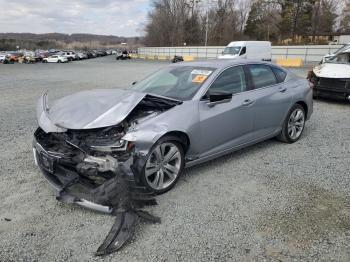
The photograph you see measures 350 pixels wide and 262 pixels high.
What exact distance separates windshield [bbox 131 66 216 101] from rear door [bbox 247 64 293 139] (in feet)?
2.85

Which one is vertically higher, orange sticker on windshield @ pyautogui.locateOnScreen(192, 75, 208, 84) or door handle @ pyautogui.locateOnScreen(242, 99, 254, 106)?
orange sticker on windshield @ pyautogui.locateOnScreen(192, 75, 208, 84)

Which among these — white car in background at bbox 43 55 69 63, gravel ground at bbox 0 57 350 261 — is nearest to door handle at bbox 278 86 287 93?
gravel ground at bbox 0 57 350 261

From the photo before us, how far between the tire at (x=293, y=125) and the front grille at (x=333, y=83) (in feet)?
12.2

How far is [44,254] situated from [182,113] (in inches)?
82.7

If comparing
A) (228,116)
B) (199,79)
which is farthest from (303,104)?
(199,79)

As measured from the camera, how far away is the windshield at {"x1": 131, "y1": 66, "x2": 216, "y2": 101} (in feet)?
14.5

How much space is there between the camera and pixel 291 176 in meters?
4.41

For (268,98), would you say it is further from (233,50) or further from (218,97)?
(233,50)

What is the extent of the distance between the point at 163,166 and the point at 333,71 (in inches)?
291

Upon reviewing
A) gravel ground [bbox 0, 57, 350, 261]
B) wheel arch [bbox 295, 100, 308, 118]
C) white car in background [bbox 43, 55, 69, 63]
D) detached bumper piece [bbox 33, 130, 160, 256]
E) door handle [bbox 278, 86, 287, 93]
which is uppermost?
door handle [bbox 278, 86, 287, 93]

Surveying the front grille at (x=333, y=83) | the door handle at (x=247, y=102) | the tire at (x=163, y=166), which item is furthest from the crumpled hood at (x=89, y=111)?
the front grille at (x=333, y=83)

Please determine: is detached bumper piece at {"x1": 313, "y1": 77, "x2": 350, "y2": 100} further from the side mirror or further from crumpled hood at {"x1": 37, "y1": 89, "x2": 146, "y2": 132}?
crumpled hood at {"x1": 37, "y1": 89, "x2": 146, "y2": 132}

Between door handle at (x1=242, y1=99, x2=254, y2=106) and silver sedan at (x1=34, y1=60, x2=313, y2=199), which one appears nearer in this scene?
silver sedan at (x1=34, y1=60, x2=313, y2=199)

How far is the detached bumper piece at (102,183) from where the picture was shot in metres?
3.18
